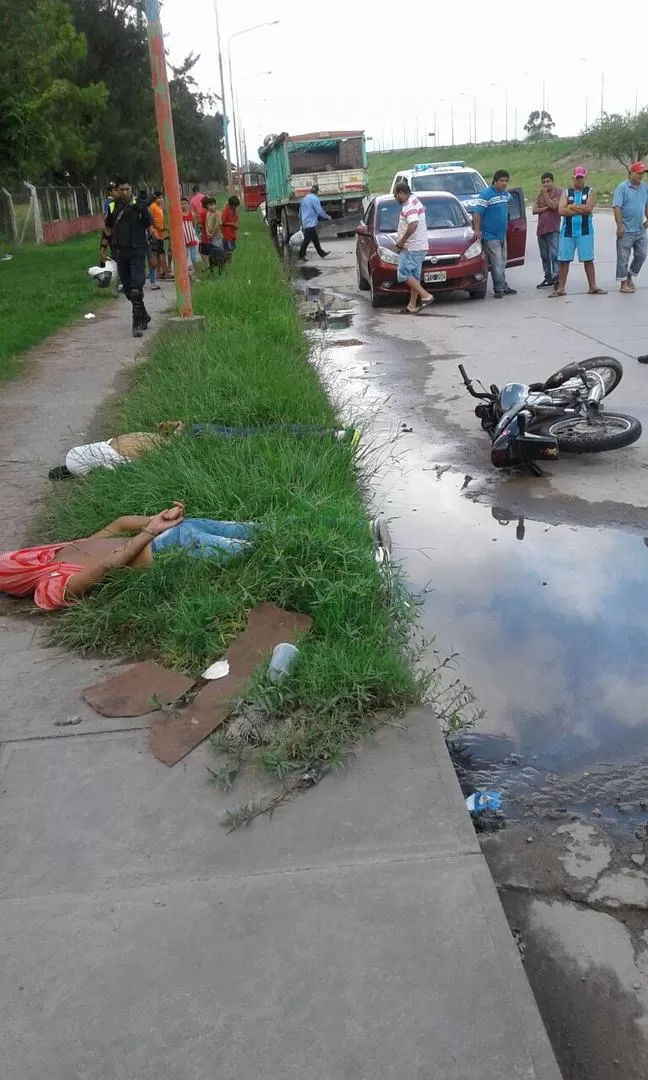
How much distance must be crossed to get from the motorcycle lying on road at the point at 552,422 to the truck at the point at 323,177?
22.0 meters

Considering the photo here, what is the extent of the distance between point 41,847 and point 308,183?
27268 millimetres

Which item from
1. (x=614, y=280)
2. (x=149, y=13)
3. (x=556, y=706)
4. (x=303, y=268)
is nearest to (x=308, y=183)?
(x=303, y=268)

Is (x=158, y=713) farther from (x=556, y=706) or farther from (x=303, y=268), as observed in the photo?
(x=303, y=268)

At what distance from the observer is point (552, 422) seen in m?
6.96

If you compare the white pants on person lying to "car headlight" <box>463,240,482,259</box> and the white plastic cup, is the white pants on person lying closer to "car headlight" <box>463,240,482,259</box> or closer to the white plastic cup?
the white plastic cup

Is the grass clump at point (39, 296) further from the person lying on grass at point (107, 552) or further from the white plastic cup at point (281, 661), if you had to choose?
the white plastic cup at point (281, 661)

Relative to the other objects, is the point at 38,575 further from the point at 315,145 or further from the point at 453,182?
the point at 315,145

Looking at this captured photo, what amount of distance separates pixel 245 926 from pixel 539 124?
128725 millimetres

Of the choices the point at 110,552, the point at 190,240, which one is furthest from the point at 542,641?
the point at 190,240

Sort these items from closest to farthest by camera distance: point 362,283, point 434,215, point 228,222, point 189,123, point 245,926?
1. point 245,926
2. point 434,215
3. point 362,283
4. point 228,222
5. point 189,123

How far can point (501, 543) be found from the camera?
554cm

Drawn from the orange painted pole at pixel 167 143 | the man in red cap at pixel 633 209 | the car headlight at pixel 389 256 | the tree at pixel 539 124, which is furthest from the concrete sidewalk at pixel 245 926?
the tree at pixel 539 124

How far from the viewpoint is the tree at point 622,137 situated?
6422 cm

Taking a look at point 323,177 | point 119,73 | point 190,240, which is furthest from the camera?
point 119,73
